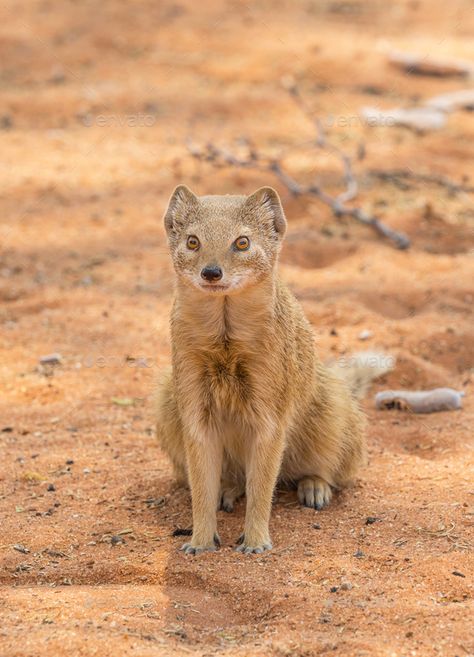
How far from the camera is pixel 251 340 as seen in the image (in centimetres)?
393

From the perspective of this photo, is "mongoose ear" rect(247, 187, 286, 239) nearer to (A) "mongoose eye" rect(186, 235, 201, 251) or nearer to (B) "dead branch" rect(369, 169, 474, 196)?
(A) "mongoose eye" rect(186, 235, 201, 251)

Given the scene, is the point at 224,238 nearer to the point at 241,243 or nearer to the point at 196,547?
the point at 241,243

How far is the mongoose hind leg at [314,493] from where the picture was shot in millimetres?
4446

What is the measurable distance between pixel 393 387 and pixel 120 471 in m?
1.81

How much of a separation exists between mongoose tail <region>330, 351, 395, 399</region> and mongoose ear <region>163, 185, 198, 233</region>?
1.61 metres

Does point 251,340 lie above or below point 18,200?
above

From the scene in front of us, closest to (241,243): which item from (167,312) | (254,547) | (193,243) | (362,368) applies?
(193,243)

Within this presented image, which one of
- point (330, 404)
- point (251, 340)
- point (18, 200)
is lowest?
point (18, 200)

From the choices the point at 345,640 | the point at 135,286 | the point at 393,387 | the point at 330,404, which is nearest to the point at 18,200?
the point at 135,286

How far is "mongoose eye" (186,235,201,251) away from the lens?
380cm

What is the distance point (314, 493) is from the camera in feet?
14.7

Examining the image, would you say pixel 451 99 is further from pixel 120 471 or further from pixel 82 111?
pixel 120 471

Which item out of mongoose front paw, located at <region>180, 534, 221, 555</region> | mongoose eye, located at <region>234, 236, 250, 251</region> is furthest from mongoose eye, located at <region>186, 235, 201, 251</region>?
mongoose front paw, located at <region>180, 534, 221, 555</region>

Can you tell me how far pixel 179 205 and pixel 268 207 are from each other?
355 millimetres
